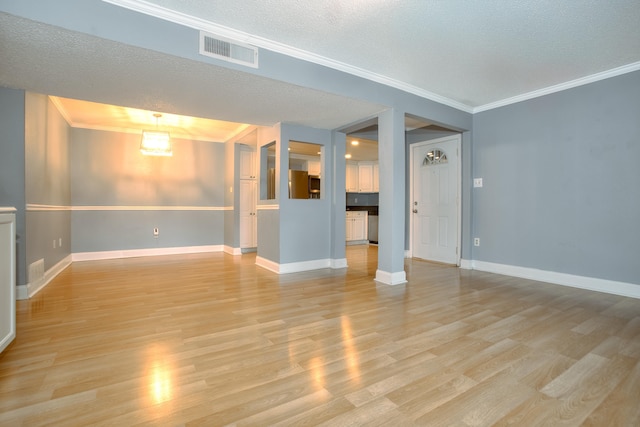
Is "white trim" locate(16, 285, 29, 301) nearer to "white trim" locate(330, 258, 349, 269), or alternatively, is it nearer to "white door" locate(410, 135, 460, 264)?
"white trim" locate(330, 258, 349, 269)

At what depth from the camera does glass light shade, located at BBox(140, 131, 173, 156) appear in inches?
192

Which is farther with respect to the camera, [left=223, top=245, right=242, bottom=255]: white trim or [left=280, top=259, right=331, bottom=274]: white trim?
[left=223, top=245, right=242, bottom=255]: white trim

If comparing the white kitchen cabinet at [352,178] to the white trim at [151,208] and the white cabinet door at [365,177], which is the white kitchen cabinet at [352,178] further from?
the white trim at [151,208]

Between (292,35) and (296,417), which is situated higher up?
(292,35)

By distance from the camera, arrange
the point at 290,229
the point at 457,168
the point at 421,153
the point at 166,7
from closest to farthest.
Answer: the point at 166,7, the point at 290,229, the point at 457,168, the point at 421,153

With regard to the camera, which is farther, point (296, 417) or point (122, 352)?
point (122, 352)

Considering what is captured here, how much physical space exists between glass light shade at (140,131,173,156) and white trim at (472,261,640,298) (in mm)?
5398

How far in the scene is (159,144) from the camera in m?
4.92

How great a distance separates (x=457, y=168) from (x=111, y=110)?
5688mm

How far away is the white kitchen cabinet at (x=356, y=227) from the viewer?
312 inches

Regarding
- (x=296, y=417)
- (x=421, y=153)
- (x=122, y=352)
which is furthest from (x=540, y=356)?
(x=421, y=153)

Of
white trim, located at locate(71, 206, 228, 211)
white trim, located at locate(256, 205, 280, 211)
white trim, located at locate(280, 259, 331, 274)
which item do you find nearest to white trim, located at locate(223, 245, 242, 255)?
white trim, located at locate(71, 206, 228, 211)

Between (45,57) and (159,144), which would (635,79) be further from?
(159,144)

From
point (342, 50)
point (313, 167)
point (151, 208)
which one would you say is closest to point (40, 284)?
point (151, 208)
